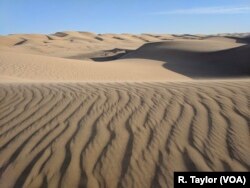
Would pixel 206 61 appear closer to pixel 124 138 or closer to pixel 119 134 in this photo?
pixel 119 134

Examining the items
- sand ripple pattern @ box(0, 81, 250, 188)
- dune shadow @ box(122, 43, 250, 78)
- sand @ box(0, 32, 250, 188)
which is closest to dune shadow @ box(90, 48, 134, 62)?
dune shadow @ box(122, 43, 250, 78)

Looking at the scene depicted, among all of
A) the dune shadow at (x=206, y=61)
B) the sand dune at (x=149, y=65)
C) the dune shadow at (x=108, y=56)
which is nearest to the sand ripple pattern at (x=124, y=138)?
the sand dune at (x=149, y=65)

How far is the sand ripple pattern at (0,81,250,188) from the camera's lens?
10.3 ft

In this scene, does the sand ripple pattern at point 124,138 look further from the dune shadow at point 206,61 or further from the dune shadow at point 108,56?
the dune shadow at point 108,56

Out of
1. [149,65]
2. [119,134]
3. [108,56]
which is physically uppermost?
[119,134]

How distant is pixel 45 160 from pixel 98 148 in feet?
1.91

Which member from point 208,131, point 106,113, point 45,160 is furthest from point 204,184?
point 106,113

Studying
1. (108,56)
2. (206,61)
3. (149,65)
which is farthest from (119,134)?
(108,56)

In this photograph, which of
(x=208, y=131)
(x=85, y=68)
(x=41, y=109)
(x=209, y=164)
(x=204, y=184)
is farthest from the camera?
(x=85, y=68)

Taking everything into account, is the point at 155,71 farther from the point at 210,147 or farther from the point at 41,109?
the point at 210,147

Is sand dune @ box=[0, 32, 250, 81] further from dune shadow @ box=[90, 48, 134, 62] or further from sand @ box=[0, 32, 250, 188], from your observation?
sand @ box=[0, 32, 250, 188]

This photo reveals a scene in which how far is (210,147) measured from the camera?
3461 mm

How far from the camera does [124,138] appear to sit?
3.85 meters

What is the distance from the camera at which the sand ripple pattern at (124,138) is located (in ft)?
10.3
